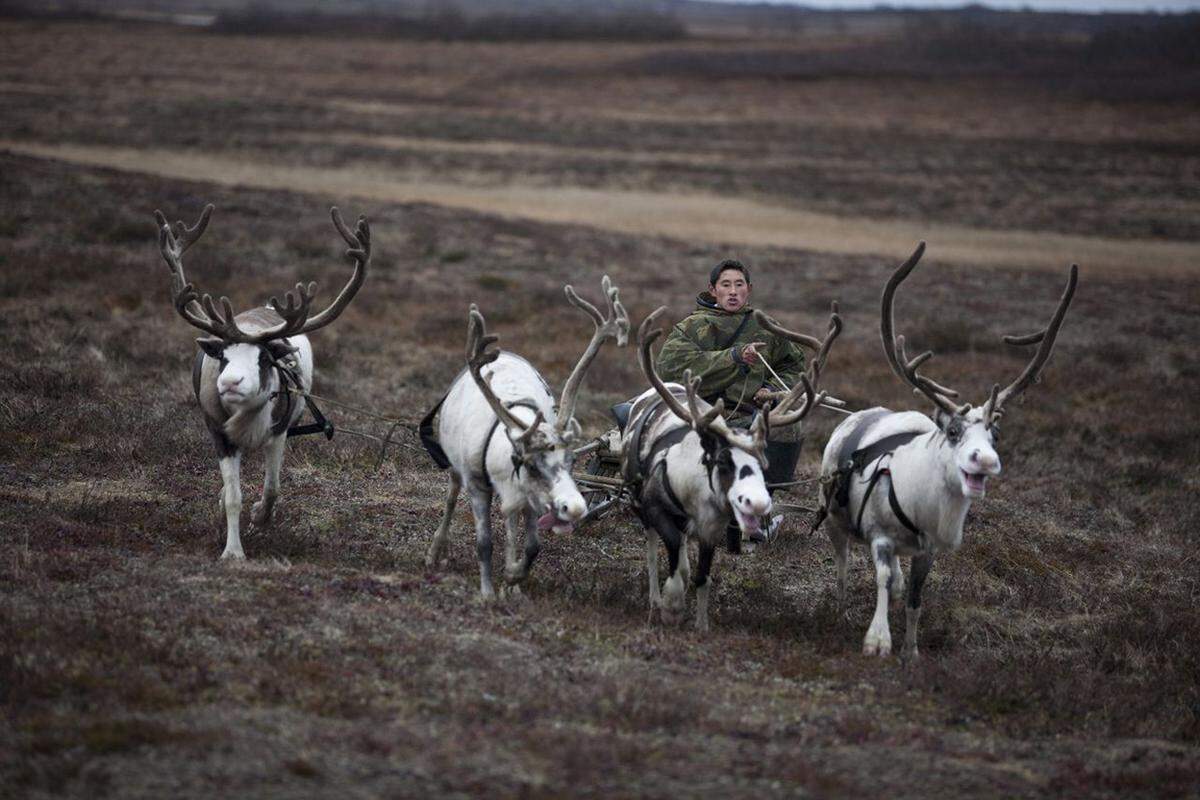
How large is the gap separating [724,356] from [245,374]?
3.56 metres

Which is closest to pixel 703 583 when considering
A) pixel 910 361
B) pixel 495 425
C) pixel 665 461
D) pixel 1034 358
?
pixel 665 461

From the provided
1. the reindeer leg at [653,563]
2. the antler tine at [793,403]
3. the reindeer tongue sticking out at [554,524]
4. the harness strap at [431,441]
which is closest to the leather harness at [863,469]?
the antler tine at [793,403]

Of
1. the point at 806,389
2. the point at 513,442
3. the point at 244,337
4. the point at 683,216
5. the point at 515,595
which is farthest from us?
the point at 683,216

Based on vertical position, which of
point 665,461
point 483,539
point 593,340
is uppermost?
point 593,340

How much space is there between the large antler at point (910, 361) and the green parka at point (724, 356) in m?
1.11

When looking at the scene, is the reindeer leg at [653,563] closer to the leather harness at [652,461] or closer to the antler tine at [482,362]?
the leather harness at [652,461]

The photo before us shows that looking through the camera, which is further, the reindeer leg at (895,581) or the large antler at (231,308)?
the large antler at (231,308)

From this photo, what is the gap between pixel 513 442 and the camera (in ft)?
27.5

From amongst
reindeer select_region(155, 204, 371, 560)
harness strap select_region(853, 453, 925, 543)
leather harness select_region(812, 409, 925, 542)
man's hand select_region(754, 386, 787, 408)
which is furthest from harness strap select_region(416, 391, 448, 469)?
harness strap select_region(853, 453, 925, 543)

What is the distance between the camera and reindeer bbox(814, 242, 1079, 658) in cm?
804

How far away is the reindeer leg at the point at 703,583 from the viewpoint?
337 inches

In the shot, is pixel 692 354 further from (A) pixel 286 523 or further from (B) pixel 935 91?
(B) pixel 935 91

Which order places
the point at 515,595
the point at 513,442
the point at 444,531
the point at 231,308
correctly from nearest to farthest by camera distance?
1. the point at 513,442
2. the point at 515,595
3. the point at 231,308
4. the point at 444,531

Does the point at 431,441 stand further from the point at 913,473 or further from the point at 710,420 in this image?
the point at 913,473
